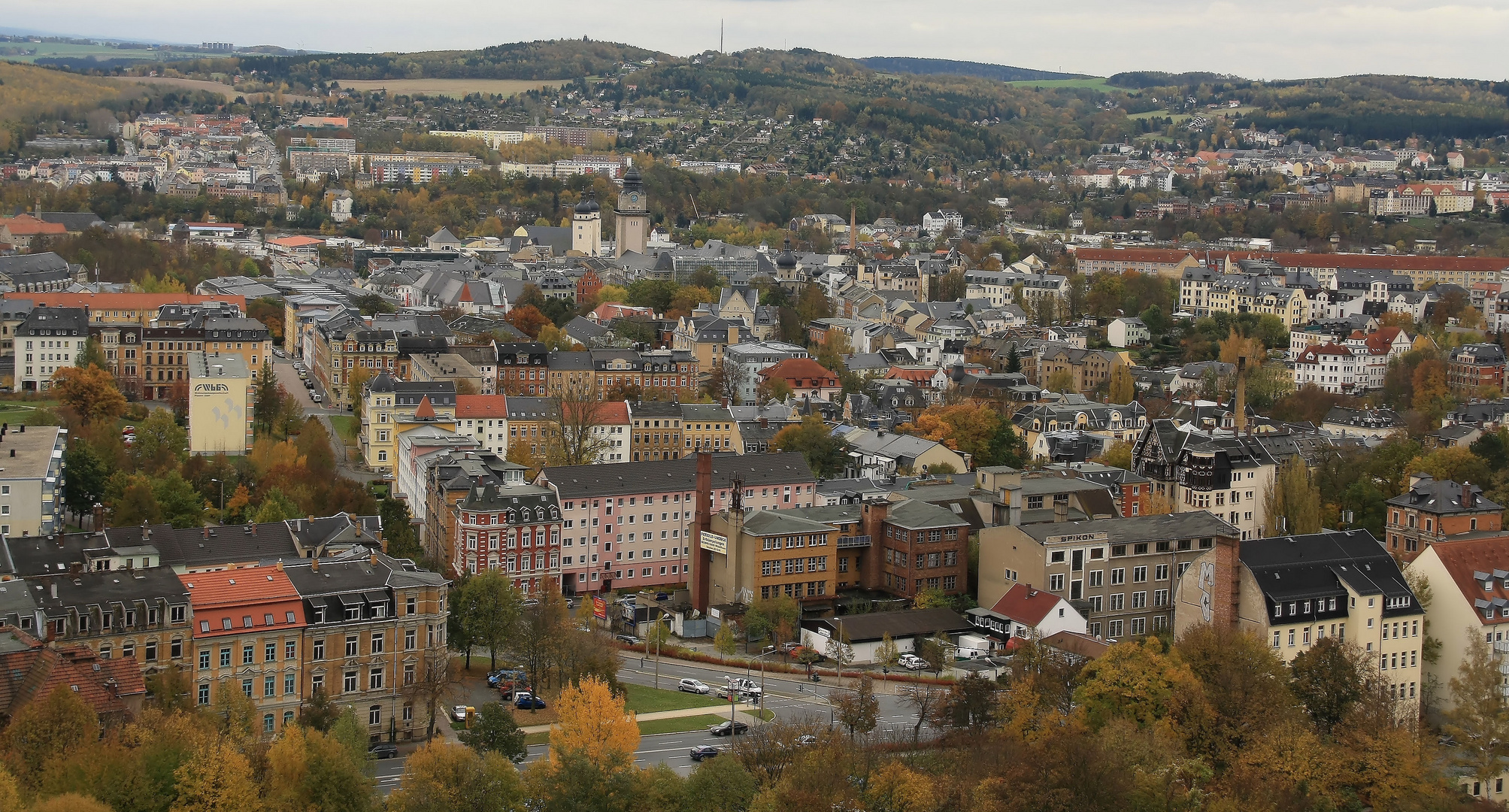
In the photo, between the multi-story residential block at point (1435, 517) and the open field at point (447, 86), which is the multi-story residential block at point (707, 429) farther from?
the open field at point (447, 86)

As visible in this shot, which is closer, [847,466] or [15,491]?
[15,491]

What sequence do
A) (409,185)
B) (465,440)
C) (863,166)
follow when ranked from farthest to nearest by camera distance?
(863,166), (409,185), (465,440)

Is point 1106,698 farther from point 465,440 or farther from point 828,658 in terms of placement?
point 465,440

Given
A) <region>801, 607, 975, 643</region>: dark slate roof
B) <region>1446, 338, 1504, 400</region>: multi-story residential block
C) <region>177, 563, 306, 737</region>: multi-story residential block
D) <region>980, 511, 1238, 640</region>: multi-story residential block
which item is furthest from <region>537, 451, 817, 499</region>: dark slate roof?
<region>1446, 338, 1504, 400</region>: multi-story residential block

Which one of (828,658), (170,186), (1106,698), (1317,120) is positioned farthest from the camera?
(1317,120)

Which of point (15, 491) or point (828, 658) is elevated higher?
point (15, 491)

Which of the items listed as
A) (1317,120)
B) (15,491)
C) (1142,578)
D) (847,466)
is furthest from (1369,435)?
(1317,120)

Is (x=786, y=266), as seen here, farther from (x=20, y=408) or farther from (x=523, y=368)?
(x=20, y=408)
